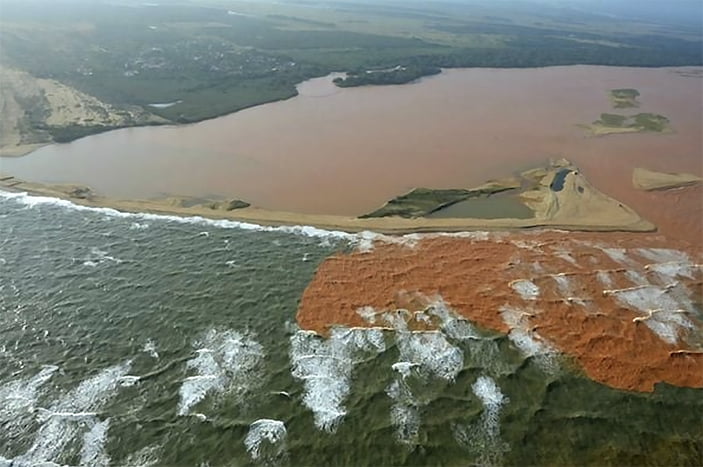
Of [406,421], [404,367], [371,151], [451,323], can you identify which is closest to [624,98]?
[371,151]

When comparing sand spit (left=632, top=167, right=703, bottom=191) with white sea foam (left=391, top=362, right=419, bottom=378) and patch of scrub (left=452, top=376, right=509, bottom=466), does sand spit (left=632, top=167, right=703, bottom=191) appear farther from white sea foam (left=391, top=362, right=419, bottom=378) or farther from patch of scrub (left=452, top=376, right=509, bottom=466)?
white sea foam (left=391, top=362, right=419, bottom=378)

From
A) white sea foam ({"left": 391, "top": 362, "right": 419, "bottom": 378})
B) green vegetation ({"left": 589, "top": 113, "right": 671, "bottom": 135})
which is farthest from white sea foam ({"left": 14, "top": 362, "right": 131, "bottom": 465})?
green vegetation ({"left": 589, "top": 113, "right": 671, "bottom": 135})

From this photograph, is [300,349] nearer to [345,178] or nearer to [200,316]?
[200,316]

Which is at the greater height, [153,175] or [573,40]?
[573,40]

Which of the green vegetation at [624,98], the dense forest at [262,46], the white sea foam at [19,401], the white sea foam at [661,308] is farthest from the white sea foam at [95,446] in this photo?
the green vegetation at [624,98]

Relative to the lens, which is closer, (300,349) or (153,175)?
(300,349)

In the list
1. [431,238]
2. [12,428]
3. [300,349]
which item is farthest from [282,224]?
[12,428]

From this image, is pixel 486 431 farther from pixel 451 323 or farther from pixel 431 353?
pixel 451 323
